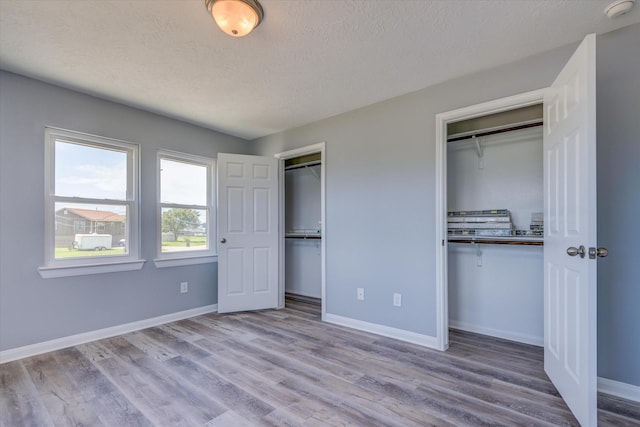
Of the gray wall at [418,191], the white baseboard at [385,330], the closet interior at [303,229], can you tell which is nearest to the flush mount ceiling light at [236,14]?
the gray wall at [418,191]

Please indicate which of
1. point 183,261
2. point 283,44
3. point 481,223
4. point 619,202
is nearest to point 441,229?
point 481,223

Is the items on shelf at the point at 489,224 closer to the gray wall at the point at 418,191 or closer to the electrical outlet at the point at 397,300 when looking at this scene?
the gray wall at the point at 418,191

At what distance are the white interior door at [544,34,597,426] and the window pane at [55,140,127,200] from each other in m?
3.86

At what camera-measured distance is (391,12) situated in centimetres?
182

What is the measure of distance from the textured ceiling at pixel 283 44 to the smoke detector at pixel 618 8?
47 mm

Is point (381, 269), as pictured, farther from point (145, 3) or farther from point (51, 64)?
point (51, 64)

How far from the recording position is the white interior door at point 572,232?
1.55m

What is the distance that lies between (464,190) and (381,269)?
1240mm

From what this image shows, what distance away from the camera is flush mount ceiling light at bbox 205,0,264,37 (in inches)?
66.4

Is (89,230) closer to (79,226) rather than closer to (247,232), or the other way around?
(79,226)

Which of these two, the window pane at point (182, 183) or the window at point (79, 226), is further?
the window pane at point (182, 183)

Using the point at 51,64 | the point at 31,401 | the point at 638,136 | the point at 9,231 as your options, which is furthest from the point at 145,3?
the point at 638,136

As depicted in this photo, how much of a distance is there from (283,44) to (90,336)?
10.4 ft

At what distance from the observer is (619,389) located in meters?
1.96
